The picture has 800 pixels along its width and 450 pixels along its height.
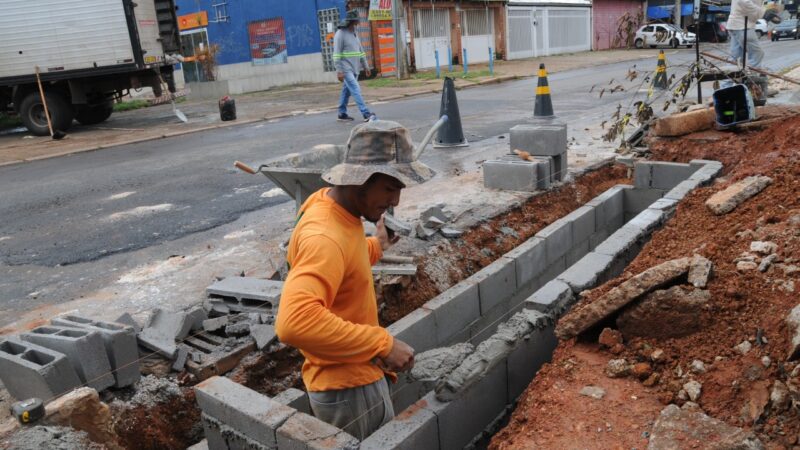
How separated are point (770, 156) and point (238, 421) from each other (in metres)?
5.27

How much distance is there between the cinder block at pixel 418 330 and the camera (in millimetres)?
3846

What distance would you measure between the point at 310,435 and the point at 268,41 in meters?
26.8

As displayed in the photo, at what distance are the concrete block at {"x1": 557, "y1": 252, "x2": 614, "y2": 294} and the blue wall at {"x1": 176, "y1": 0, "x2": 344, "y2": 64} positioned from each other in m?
22.3

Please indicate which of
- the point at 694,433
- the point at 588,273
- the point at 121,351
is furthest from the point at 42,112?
the point at 694,433

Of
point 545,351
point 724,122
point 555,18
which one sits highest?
point 555,18

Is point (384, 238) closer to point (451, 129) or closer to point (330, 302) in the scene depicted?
point (330, 302)

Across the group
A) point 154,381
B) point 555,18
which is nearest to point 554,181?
point 154,381

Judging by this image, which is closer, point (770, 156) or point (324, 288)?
point (324, 288)

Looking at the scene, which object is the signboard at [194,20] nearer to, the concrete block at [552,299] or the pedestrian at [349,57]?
the pedestrian at [349,57]

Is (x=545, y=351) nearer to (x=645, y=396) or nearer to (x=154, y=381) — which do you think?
(x=645, y=396)

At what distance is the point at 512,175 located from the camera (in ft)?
21.5

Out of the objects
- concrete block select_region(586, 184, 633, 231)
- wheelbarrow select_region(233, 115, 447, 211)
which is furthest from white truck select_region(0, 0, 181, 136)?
concrete block select_region(586, 184, 633, 231)

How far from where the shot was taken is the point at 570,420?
9.41ft

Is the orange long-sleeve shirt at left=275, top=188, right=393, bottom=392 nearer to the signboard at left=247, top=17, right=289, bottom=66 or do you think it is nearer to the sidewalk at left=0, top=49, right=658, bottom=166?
the sidewalk at left=0, top=49, right=658, bottom=166
